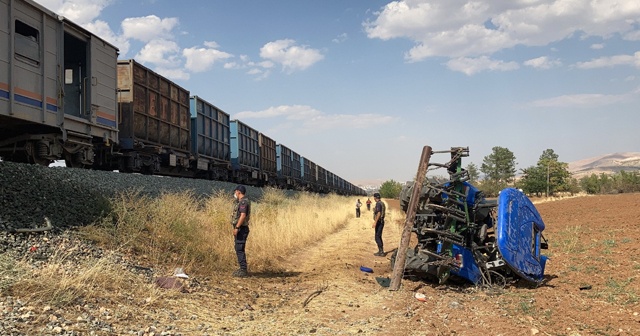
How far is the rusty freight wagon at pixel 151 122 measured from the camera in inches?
505

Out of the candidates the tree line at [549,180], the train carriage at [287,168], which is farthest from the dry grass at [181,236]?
the tree line at [549,180]

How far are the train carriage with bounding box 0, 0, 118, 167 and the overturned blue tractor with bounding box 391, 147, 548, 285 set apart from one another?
23.9 ft

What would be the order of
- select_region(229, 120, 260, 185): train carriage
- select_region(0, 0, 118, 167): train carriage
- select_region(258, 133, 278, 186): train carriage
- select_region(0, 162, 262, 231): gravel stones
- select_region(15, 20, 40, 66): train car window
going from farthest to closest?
select_region(258, 133, 278, 186): train carriage < select_region(229, 120, 260, 185): train carriage < select_region(15, 20, 40, 66): train car window < select_region(0, 0, 118, 167): train carriage < select_region(0, 162, 262, 231): gravel stones

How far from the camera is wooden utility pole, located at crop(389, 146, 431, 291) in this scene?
6727 millimetres

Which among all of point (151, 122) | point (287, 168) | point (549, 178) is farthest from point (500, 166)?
point (151, 122)

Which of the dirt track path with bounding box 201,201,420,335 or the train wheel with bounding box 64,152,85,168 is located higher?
the train wheel with bounding box 64,152,85,168

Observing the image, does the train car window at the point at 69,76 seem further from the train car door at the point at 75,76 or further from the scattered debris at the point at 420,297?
the scattered debris at the point at 420,297

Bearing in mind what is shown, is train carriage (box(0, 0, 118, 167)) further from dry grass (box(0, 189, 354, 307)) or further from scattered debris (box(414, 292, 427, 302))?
scattered debris (box(414, 292, 427, 302))

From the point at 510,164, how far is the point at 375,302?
346 ft

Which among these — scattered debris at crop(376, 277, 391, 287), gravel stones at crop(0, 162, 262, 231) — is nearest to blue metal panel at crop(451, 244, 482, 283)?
scattered debris at crop(376, 277, 391, 287)

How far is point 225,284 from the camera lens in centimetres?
694

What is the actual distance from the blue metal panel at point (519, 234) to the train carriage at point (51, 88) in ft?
27.5

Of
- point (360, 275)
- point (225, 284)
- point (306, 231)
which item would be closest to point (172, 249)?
point (225, 284)

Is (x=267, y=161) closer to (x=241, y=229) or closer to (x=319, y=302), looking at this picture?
(x=241, y=229)
